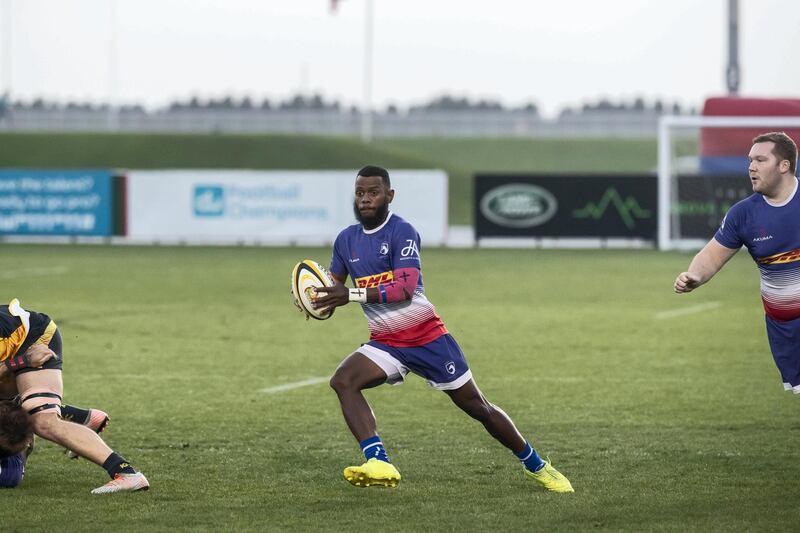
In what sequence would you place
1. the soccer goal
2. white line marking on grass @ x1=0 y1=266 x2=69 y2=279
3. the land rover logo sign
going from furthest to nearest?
1. the land rover logo sign
2. the soccer goal
3. white line marking on grass @ x1=0 y1=266 x2=69 y2=279

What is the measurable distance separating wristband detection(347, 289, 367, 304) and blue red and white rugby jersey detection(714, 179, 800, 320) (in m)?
2.13

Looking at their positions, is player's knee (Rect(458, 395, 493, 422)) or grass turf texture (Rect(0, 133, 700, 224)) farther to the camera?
grass turf texture (Rect(0, 133, 700, 224))

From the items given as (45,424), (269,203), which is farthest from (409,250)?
(269,203)

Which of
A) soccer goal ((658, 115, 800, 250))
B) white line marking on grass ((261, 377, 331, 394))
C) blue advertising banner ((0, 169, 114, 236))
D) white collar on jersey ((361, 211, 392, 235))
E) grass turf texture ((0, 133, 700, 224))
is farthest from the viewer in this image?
grass turf texture ((0, 133, 700, 224))

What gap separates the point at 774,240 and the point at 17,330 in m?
4.43

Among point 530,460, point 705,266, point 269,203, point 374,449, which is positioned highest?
point 705,266

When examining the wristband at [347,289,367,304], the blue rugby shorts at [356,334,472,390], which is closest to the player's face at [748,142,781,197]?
the blue rugby shorts at [356,334,472,390]

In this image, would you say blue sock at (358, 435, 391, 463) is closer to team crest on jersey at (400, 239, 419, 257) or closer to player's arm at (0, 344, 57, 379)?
team crest on jersey at (400, 239, 419, 257)

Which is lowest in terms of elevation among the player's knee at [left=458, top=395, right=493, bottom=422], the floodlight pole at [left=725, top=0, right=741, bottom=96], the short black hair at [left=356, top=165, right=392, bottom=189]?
the player's knee at [left=458, top=395, right=493, bottom=422]

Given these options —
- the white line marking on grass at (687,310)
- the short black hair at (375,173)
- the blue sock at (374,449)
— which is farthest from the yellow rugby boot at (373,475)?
the white line marking on grass at (687,310)

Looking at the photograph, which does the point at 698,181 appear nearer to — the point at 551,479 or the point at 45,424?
the point at 551,479

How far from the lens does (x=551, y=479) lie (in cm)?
807

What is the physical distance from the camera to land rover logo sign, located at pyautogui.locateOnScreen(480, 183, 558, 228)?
34.0m

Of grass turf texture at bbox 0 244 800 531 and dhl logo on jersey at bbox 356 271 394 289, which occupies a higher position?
dhl logo on jersey at bbox 356 271 394 289
